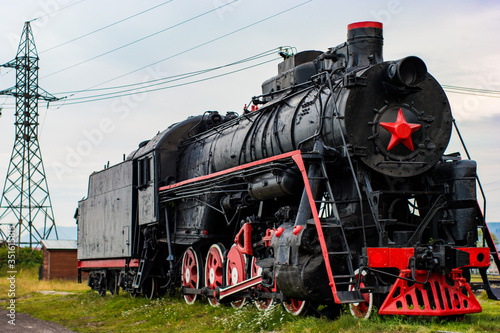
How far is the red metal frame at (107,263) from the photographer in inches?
620

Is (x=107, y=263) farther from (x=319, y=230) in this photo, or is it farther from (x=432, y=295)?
(x=432, y=295)

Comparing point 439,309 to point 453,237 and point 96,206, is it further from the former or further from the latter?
point 96,206

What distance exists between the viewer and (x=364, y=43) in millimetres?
9992

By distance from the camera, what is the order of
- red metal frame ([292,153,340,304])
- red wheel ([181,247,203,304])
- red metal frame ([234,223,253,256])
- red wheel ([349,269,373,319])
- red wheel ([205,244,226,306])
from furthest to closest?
red wheel ([181,247,203,304]) → red wheel ([205,244,226,306]) → red metal frame ([234,223,253,256]) → red wheel ([349,269,373,319]) → red metal frame ([292,153,340,304])

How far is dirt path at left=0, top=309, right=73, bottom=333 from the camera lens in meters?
11.2

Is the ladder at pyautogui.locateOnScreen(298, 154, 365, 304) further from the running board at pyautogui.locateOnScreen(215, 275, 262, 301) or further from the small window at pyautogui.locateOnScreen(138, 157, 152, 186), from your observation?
the small window at pyautogui.locateOnScreen(138, 157, 152, 186)

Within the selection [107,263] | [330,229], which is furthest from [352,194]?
[107,263]

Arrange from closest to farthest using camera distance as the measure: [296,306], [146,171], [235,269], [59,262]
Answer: [296,306] → [235,269] → [146,171] → [59,262]

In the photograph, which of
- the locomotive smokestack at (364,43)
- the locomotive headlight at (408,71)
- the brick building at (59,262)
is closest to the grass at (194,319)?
the locomotive headlight at (408,71)

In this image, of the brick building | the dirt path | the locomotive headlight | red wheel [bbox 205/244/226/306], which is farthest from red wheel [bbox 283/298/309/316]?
the brick building

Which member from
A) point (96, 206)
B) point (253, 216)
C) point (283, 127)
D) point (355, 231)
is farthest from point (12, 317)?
point (355, 231)

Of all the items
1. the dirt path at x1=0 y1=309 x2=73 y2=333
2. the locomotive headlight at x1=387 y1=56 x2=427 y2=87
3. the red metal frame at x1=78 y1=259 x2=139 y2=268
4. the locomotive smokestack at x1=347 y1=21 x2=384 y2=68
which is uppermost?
the locomotive smokestack at x1=347 y1=21 x2=384 y2=68

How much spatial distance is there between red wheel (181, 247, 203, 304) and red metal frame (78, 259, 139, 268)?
1958mm

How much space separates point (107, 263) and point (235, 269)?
275 inches
